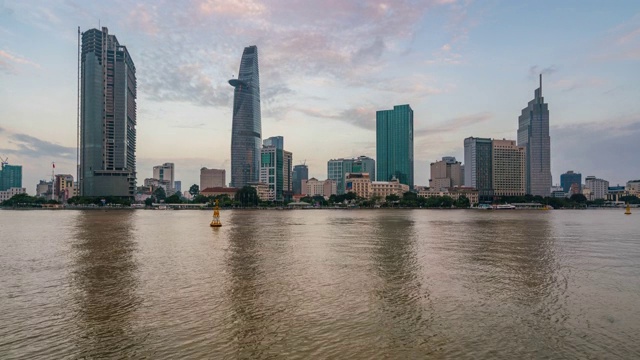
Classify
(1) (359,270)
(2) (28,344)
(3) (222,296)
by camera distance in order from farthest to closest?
(1) (359,270) → (3) (222,296) → (2) (28,344)

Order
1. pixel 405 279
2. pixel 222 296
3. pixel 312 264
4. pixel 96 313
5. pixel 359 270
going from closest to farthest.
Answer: pixel 96 313 < pixel 222 296 < pixel 405 279 < pixel 359 270 < pixel 312 264

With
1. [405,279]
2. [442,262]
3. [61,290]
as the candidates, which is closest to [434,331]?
[405,279]

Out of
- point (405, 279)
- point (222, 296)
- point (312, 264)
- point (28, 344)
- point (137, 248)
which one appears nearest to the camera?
point (28, 344)

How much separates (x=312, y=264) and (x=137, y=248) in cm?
2676

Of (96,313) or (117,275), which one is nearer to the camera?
(96,313)

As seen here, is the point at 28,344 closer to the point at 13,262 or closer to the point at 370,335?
the point at 370,335

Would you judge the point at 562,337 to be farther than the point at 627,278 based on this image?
No

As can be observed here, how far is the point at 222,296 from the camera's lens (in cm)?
2694

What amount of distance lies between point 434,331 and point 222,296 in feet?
45.3

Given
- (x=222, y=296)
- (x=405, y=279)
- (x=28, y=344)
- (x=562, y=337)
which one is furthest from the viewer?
(x=405, y=279)

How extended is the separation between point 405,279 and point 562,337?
14.1 m

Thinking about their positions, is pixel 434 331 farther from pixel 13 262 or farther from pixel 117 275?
pixel 13 262

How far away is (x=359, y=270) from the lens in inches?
1432

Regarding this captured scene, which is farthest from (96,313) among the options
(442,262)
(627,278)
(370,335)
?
(627,278)
